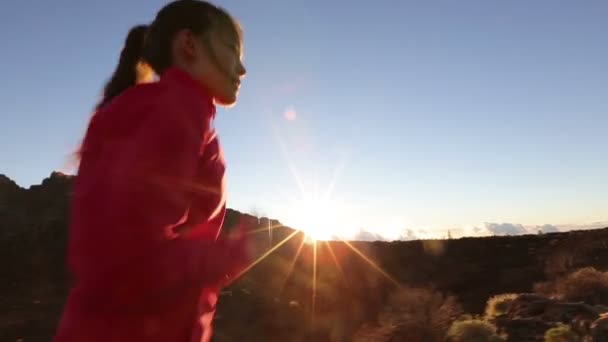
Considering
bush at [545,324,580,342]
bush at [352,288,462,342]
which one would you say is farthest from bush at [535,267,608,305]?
bush at [545,324,580,342]

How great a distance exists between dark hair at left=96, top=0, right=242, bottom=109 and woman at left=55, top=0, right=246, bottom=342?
0.13 meters

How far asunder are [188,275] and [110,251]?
146mm

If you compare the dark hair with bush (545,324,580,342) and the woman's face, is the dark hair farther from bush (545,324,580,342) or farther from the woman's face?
bush (545,324,580,342)

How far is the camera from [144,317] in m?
0.96

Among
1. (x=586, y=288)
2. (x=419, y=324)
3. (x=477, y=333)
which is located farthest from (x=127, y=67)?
(x=586, y=288)

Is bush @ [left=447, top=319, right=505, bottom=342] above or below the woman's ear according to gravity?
below

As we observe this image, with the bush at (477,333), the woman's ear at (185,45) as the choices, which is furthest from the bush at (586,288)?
the woman's ear at (185,45)

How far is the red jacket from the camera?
923mm

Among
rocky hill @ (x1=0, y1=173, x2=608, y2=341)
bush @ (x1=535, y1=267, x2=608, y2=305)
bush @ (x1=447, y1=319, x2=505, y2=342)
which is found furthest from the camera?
rocky hill @ (x1=0, y1=173, x2=608, y2=341)

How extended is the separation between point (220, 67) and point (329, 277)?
1778 cm

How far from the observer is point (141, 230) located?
0.92 metres

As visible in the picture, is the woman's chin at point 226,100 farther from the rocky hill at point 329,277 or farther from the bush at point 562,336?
the rocky hill at point 329,277

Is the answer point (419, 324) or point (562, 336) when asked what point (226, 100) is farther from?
point (419, 324)

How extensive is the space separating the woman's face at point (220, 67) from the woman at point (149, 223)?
0.11 ft
